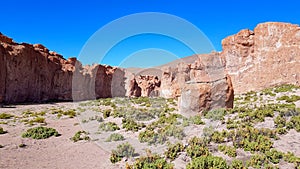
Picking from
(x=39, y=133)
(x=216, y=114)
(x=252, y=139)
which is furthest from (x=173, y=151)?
(x=39, y=133)

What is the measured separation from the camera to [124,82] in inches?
2419

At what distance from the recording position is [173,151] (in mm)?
7477

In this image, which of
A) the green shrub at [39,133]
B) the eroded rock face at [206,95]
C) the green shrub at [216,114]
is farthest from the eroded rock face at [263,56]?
the green shrub at [39,133]

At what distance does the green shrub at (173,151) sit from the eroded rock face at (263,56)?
20736mm

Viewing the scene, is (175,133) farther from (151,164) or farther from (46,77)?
(46,77)

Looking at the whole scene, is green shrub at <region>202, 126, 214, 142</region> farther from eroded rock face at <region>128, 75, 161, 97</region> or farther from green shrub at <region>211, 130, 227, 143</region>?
eroded rock face at <region>128, 75, 161, 97</region>

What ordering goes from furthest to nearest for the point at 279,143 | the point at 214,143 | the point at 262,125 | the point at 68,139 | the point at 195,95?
the point at 195,95 → the point at 68,139 → the point at 262,125 → the point at 214,143 → the point at 279,143

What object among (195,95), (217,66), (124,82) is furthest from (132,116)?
(124,82)

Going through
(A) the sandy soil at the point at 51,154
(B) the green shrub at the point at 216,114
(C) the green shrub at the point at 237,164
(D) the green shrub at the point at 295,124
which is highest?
(B) the green shrub at the point at 216,114

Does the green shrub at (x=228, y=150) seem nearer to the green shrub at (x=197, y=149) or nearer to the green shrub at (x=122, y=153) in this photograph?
the green shrub at (x=197, y=149)

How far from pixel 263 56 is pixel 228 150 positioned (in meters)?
21.2

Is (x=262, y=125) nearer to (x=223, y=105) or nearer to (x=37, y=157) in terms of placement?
(x=223, y=105)

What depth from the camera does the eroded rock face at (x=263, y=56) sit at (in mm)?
22797

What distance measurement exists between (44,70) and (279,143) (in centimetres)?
3890
